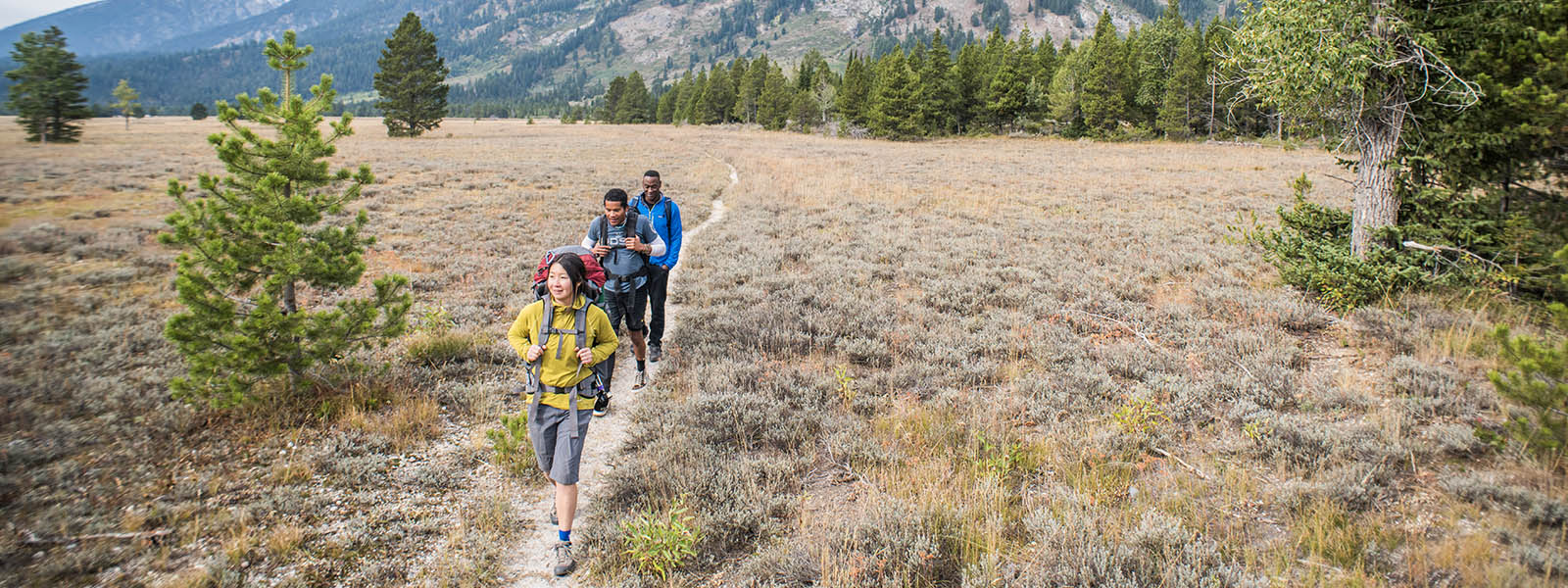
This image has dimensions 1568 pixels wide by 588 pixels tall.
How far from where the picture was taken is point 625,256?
6574mm

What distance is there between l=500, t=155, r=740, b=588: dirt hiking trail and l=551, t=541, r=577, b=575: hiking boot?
0.05 meters

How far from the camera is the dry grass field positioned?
3645 mm

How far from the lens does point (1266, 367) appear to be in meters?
6.10

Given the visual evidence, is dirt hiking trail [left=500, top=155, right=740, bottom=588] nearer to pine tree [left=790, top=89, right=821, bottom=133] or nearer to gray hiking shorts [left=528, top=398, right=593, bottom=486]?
gray hiking shorts [left=528, top=398, right=593, bottom=486]

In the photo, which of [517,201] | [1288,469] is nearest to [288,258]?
[1288,469]

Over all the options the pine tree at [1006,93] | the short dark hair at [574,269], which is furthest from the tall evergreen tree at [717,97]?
the short dark hair at [574,269]

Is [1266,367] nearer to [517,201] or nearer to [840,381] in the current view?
[840,381]

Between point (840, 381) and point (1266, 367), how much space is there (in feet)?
13.8

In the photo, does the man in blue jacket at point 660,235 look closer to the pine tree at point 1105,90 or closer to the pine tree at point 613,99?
the pine tree at point 1105,90

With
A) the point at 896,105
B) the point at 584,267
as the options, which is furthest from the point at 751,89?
the point at 584,267

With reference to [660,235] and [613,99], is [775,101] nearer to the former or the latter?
[613,99]

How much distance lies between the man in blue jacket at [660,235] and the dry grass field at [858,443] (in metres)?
0.46

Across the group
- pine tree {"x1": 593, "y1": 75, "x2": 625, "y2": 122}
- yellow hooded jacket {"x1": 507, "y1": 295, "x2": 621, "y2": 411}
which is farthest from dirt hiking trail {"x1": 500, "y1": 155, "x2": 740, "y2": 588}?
pine tree {"x1": 593, "y1": 75, "x2": 625, "y2": 122}

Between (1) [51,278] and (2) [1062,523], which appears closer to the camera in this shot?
(2) [1062,523]
